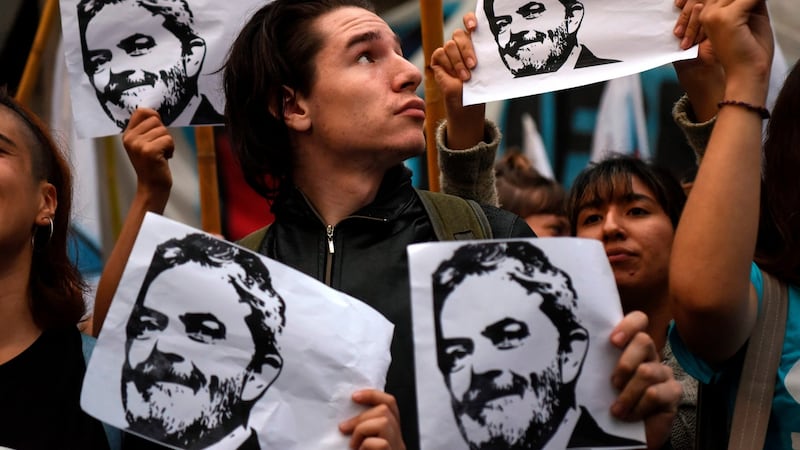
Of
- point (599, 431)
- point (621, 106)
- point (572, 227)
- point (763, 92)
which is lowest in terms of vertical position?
point (621, 106)

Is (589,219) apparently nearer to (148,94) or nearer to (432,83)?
(432,83)

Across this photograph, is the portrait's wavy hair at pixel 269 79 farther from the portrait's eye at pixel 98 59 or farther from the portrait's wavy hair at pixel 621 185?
the portrait's wavy hair at pixel 621 185

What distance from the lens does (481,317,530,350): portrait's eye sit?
1949mm

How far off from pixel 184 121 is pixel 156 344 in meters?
1.08

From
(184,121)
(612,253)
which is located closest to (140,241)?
(184,121)

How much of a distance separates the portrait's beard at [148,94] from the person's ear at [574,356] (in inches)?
56.9

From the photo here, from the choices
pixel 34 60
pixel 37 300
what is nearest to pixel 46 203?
pixel 37 300

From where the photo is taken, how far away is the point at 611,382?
1.98 m

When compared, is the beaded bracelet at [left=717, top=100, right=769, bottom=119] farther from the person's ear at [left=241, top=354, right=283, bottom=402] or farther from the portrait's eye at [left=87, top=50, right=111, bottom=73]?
the portrait's eye at [left=87, top=50, right=111, bottom=73]

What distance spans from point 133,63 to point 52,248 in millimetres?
630

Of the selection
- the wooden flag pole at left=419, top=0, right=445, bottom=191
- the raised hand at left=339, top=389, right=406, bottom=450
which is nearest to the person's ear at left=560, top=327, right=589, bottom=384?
the raised hand at left=339, top=389, right=406, bottom=450

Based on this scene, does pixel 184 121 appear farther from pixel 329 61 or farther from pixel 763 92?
pixel 763 92

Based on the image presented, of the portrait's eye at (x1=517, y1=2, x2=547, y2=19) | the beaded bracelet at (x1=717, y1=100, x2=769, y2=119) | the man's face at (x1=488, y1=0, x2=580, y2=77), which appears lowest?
the man's face at (x1=488, y1=0, x2=580, y2=77)

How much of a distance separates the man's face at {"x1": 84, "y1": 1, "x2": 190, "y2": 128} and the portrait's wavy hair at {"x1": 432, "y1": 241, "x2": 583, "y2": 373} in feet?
4.29
